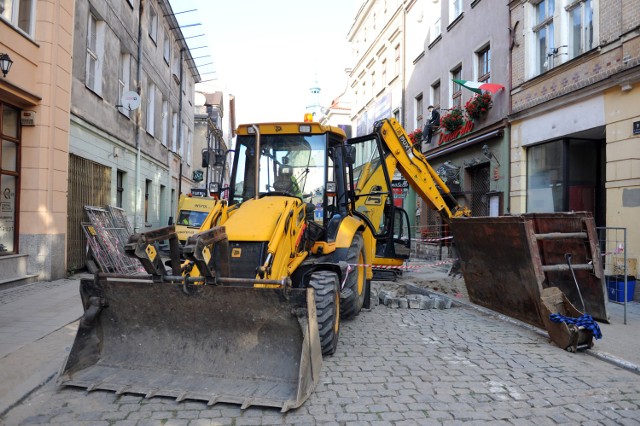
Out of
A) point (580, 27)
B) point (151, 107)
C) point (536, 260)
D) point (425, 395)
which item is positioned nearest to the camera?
point (425, 395)

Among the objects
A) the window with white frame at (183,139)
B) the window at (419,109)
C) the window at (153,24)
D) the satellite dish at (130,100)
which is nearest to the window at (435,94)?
the window at (419,109)

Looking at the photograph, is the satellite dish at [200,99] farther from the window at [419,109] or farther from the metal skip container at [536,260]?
the metal skip container at [536,260]

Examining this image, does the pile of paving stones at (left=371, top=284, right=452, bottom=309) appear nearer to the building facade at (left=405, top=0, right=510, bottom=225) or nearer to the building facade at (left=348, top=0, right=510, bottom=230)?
the building facade at (left=348, top=0, right=510, bottom=230)

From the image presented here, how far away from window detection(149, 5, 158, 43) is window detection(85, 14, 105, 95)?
5189mm

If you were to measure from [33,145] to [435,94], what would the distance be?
527 inches

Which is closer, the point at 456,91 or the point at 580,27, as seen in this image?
the point at 580,27

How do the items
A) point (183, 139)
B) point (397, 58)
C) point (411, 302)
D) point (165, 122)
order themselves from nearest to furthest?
point (411, 302)
point (165, 122)
point (397, 58)
point (183, 139)

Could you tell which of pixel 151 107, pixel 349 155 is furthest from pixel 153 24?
pixel 349 155

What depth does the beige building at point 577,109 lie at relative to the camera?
8.26 metres

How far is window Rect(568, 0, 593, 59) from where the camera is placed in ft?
31.1

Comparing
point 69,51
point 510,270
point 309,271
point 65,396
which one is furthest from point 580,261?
point 69,51

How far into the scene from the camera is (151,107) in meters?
17.4

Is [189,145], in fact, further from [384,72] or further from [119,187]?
[119,187]

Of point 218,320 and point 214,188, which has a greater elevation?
point 214,188
